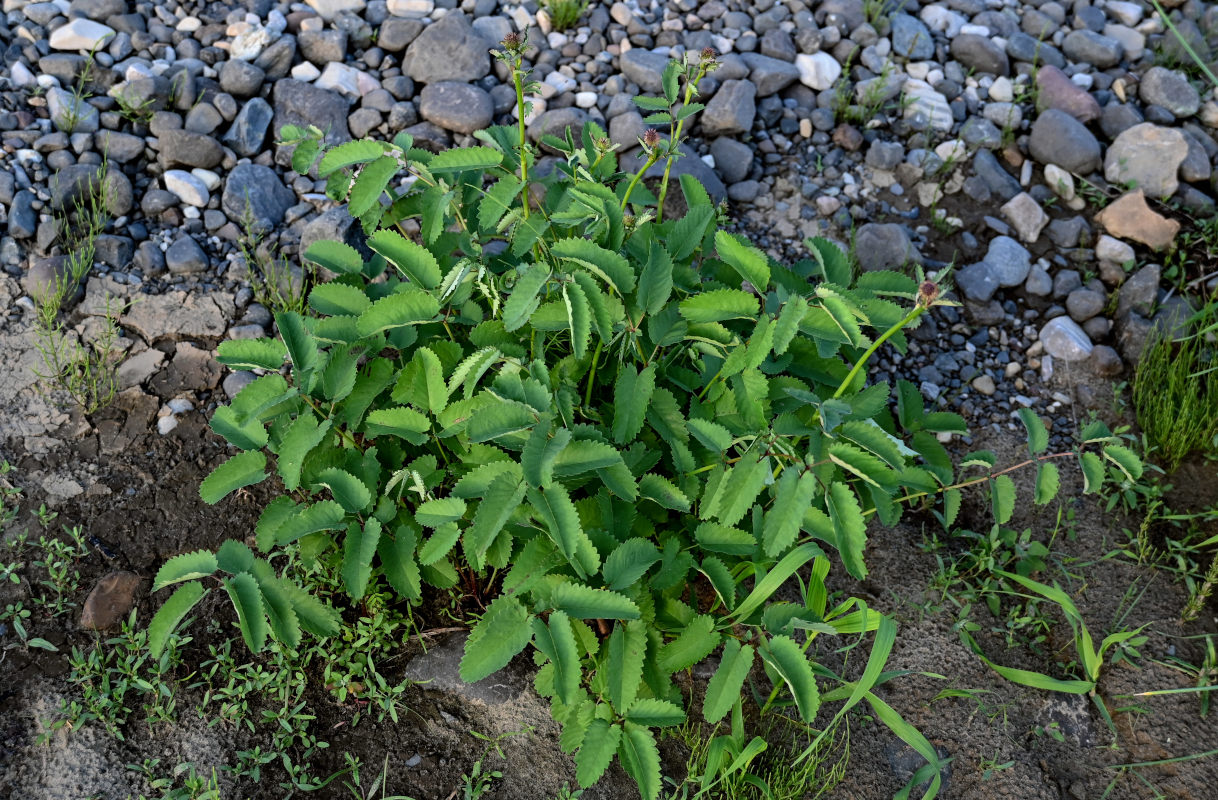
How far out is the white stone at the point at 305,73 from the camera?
318cm

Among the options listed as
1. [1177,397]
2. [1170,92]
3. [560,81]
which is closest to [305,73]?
[560,81]

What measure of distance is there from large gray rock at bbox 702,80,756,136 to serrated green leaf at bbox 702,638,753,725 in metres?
1.94

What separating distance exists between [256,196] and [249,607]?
159 centimetres

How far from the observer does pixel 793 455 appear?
5.50ft

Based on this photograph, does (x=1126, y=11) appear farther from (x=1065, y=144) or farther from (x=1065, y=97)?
(x=1065, y=144)

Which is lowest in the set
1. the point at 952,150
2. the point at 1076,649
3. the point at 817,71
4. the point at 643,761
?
the point at 1076,649

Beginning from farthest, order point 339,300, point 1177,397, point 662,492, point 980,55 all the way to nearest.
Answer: point 980,55, point 1177,397, point 339,300, point 662,492

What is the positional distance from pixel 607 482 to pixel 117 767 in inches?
42.7

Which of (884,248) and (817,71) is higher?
(817,71)

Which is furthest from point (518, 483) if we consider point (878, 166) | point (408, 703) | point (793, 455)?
point (878, 166)

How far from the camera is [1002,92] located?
3.41m

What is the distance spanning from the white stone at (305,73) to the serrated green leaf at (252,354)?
1697mm

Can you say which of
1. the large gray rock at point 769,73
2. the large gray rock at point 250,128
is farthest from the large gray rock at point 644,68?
the large gray rock at point 250,128

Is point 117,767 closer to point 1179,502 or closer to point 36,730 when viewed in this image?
point 36,730
